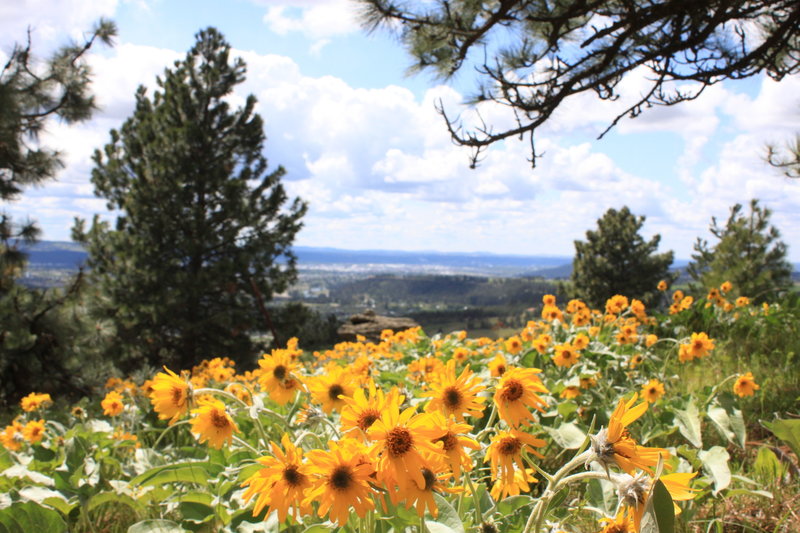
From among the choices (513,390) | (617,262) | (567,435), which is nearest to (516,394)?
(513,390)

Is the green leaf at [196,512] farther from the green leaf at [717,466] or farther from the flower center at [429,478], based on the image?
the green leaf at [717,466]

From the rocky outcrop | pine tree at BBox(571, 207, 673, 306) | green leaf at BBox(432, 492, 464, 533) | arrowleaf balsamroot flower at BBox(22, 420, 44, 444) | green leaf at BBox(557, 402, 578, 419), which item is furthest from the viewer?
pine tree at BBox(571, 207, 673, 306)

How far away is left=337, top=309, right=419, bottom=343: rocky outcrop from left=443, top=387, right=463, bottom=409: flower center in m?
14.2

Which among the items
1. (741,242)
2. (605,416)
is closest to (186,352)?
(605,416)

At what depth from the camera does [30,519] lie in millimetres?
1324

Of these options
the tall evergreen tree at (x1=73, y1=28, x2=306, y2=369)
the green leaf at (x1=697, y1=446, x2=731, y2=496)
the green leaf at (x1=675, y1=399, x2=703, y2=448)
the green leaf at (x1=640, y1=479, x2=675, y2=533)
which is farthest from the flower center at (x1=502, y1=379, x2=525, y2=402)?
the tall evergreen tree at (x1=73, y1=28, x2=306, y2=369)

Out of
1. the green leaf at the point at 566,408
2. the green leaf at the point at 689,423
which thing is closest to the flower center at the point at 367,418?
the green leaf at the point at 566,408

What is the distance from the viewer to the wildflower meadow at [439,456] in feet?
2.78

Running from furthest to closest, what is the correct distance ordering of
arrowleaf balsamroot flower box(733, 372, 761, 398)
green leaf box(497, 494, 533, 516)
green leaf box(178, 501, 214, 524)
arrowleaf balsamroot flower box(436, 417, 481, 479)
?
1. arrowleaf balsamroot flower box(733, 372, 761, 398)
2. green leaf box(178, 501, 214, 524)
3. green leaf box(497, 494, 533, 516)
4. arrowleaf balsamroot flower box(436, 417, 481, 479)

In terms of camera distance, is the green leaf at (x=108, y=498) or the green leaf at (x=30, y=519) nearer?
the green leaf at (x=30, y=519)

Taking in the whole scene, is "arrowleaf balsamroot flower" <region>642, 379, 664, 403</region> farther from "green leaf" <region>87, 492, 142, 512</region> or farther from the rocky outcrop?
the rocky outcrop

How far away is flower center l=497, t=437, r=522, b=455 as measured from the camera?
1.08 meters

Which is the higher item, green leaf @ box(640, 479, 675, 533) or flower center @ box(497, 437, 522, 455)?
green leaf @ box(640, 479, 675, 533)

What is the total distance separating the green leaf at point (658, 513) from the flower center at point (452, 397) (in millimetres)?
427
